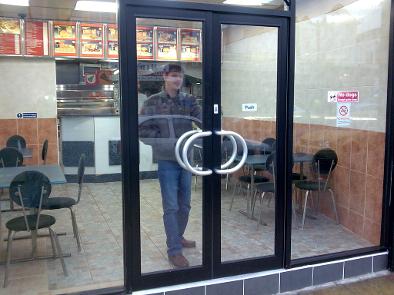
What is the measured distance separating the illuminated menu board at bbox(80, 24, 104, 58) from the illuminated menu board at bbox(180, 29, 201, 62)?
409cm

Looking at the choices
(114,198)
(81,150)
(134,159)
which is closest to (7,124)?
(81,150)

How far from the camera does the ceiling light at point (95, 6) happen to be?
5555 mm

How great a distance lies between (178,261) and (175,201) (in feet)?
1.33

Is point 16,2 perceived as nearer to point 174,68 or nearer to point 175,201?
point 174,68

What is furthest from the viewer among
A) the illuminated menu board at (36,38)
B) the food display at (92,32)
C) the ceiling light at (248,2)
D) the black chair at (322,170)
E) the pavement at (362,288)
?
the food display at (92,32)

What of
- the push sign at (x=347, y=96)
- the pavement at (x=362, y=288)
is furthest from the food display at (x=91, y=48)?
the pavement at (x=362, y=288)

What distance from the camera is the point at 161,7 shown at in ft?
8.80

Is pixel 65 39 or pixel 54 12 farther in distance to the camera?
pixel 65 39

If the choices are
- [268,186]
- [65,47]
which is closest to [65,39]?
[65,47]

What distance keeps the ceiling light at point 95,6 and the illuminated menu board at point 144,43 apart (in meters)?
3.02

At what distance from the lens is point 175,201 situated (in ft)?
9.80

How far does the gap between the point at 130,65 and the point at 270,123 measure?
42.4 inches

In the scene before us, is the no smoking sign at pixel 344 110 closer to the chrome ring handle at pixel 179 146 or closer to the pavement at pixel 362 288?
the pavement at pixel 362 288

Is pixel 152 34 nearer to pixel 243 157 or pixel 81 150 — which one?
pixel 243 157
